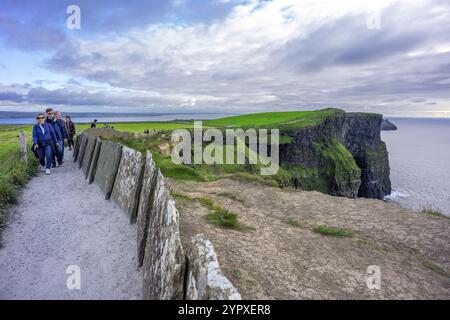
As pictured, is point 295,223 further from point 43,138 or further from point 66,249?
point 43,138

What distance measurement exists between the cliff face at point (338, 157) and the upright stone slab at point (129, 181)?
60.6m

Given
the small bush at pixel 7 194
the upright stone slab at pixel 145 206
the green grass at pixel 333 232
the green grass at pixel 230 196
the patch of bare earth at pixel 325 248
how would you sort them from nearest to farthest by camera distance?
the patch of bare earth at pixel 325 248 < the upright stone slab at pixel 145 206 < the green grass at pixel 333 232 < the small bush at pixel 7 194 < the green grass at pixel 230 196

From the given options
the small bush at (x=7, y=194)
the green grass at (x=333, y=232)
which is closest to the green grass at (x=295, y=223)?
the green grass at (x=333, y=232)

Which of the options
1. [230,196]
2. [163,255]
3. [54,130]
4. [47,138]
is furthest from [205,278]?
[54,130]

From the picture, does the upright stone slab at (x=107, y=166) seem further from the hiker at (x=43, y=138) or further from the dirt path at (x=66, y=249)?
the hiker at (x=43, y=138)

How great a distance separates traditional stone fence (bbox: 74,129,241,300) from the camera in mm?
3213

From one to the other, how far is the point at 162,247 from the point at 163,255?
0.63 feet

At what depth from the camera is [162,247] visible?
457cm

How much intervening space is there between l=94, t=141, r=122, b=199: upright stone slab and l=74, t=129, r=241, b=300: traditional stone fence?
291 mm

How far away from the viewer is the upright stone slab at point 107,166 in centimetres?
999

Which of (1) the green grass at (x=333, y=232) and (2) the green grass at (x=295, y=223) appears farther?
(2) the green grass at (x=295, y=223)
